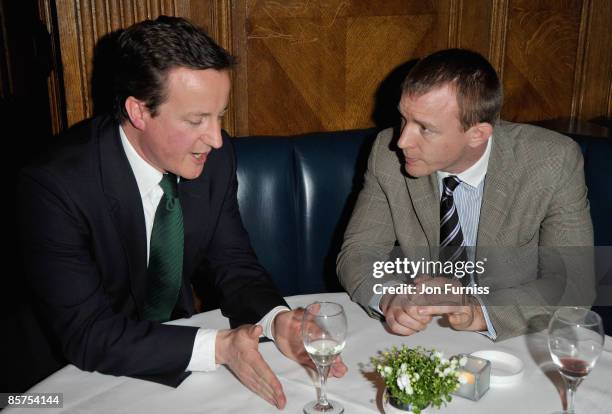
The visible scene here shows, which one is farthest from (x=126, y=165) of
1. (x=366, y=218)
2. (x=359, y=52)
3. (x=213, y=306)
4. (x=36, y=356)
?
(x=359, y=52)

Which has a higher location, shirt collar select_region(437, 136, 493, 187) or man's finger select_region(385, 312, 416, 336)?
shirt collar select_region(437, 136, 493, 187)

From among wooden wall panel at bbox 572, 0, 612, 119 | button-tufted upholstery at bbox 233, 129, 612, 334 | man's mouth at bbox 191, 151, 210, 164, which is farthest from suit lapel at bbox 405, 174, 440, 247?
wooden wall panel at bbox 572, 0, 612, 119

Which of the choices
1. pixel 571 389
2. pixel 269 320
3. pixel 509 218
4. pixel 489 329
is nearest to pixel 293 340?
pixel 269 320

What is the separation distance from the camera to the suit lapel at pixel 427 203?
2195 mm

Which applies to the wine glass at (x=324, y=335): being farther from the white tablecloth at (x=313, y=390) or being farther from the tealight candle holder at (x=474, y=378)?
the tealight candle holder at (x=474, y=378)

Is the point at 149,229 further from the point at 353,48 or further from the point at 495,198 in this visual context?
the point at 353,48

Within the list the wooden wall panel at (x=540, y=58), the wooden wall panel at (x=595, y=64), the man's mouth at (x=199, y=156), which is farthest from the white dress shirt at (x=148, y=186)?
the wooden wall panel at (x=595, y=64)

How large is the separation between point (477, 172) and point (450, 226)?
0.20 metres

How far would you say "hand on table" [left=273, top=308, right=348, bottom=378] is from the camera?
140 centimetres

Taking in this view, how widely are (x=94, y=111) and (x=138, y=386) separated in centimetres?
138

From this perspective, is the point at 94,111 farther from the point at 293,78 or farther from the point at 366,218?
the point at 366,218

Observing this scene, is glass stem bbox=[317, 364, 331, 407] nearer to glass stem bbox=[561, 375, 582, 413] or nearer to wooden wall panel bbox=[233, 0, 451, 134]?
glass stem bbox=[561, 375, 582, 413]

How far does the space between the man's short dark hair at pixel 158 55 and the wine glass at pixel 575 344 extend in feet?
3.61

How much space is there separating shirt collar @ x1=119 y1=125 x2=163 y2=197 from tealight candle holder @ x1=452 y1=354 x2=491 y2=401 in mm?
1054
